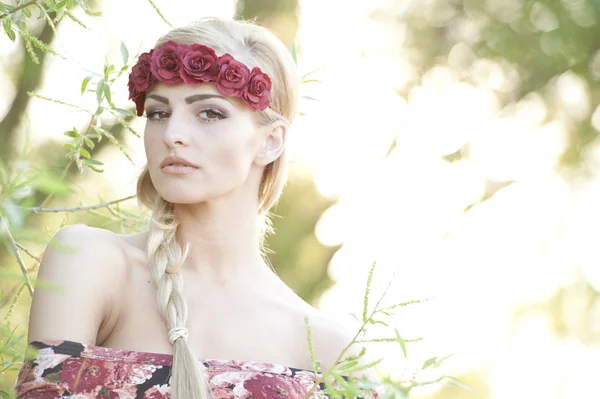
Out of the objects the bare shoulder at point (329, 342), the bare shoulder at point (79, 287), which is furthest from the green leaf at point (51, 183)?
the bare shoulder at point (329, 342)

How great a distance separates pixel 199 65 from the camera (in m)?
2.42

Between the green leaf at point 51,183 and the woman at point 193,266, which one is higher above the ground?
the woman at point 193,266

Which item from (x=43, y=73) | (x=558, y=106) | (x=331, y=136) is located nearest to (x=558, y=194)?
(x=558, y=106)

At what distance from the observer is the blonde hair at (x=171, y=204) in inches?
87.7

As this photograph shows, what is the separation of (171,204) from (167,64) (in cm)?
38

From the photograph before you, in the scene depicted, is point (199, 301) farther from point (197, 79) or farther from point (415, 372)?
point (415, 372)

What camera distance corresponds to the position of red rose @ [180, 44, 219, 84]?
7.88ft

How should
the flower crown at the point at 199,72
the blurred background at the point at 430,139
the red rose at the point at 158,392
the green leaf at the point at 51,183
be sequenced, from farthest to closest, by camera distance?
the blurred background at the point at 430,139
the flower crown at the point at 199,72
the red rose at the point at 158,392
the green leaf at the point at 51,183

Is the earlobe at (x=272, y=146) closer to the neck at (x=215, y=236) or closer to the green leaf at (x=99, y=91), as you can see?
the neck at (x=215, y=236)

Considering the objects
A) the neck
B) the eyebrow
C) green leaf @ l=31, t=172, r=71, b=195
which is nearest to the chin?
the neck

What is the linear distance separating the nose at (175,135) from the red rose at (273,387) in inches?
23.8

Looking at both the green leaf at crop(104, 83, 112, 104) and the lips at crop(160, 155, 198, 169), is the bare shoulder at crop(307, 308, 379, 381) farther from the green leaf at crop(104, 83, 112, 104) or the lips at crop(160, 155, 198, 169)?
the green leaf at crop(104, 83, 112, 104)

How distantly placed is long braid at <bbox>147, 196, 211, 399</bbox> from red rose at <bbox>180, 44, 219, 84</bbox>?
36 centimetres

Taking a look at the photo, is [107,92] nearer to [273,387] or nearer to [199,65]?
[199,65]
